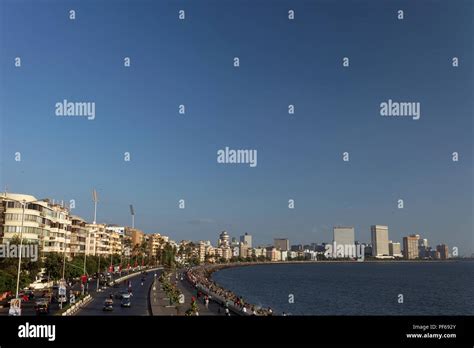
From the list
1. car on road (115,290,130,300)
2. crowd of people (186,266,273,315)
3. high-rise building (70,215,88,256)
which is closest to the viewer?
crowd of people (186,266,273,315)

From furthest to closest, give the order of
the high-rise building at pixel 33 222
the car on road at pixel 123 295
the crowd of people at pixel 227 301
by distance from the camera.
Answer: the high-rise building at pixel 33 222 → the car on road at pixel 123 295 → the crowd of people at pixel 227 301

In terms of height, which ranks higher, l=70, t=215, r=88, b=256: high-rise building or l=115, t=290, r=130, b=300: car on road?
l=70, t=215, r=88, b=256: high-rise building

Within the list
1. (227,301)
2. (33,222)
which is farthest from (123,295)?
(33,222)

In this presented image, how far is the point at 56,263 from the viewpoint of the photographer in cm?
7281

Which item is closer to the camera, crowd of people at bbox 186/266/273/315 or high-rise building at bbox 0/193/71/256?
crowd of people at bbox 186/266/273/315

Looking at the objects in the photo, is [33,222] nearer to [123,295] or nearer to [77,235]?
[123,295]

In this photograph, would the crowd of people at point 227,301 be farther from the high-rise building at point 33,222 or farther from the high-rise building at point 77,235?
the high-rise building at point 77,235

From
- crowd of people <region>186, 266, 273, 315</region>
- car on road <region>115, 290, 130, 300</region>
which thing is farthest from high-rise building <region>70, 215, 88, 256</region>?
car on road <region>115, 290, 130, 300</region>

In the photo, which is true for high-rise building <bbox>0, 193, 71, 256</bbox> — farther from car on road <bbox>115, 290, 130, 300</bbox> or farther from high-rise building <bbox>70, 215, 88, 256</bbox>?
high-rise building <bbox>70, 215, 88, 256</bbox>

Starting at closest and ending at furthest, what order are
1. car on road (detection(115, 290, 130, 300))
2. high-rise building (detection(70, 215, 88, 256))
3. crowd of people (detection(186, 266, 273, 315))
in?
crowd of people (detection(186, 266, 273, 315)) < car on road (detection(115, 290, 130, 300)) < high-rise building (detection(70, 215, 88, 256))

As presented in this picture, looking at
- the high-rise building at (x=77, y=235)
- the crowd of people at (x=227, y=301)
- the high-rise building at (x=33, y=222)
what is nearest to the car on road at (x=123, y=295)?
the crowd of people at (x=227, y=301)

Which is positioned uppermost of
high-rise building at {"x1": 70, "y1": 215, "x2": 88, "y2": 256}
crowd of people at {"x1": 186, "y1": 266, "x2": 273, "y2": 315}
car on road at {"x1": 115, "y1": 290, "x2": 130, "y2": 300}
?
high-rise building at {"x1": 70, "y1": 215, "x2": 88, "y2": 256}
